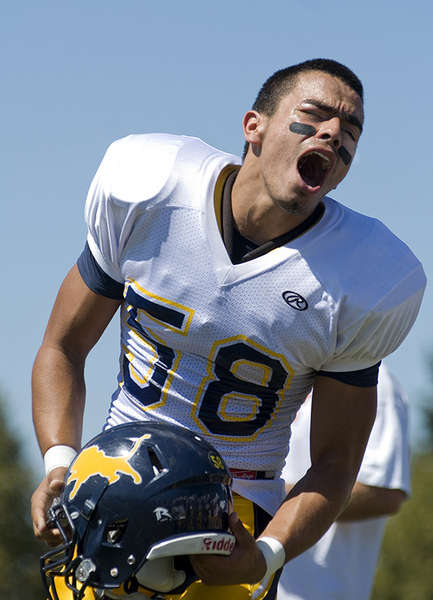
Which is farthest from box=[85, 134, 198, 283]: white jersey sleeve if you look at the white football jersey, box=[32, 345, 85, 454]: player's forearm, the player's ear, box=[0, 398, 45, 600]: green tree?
box=[0, 398, 45, 600]: green tree

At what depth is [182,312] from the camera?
13.2ft

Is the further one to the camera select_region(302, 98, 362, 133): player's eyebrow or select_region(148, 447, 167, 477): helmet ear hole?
select_region(302, 98, 362, 133): player's eyebrow

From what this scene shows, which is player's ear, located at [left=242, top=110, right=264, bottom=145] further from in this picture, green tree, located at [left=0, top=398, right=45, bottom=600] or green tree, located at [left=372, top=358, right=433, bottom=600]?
green tree, located at [left=0, top=398, right=45, bottom=600]

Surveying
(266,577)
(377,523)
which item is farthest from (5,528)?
(266,577)

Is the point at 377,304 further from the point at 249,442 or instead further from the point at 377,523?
the point at 377,523

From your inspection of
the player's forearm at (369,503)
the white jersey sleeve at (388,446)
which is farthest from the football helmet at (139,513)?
the white jersey sleeve at (388,446)

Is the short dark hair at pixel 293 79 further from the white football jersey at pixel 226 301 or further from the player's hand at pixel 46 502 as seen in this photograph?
the player's hand at pixel 46 502

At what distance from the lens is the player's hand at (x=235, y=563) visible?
3.58 metres

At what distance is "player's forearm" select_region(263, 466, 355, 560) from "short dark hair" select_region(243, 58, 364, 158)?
4.35 feet

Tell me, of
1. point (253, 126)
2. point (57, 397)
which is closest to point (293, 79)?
point (253, 126)

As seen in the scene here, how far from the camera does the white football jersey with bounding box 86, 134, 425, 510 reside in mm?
3980

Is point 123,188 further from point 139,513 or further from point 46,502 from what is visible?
point 139,513

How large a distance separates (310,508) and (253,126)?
1420mm

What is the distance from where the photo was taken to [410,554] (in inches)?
912
